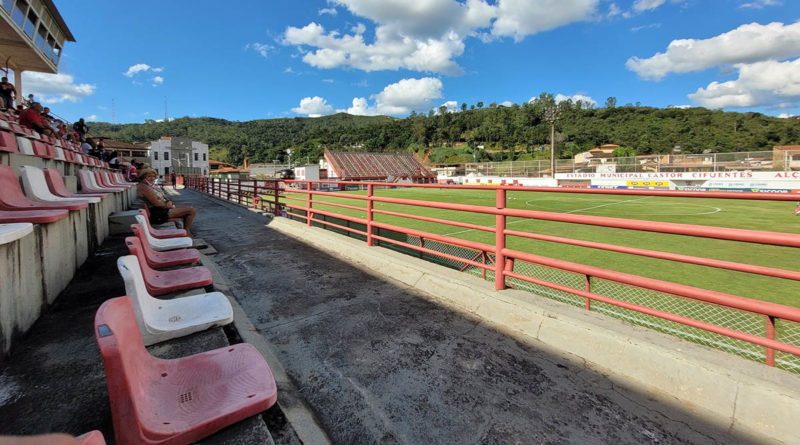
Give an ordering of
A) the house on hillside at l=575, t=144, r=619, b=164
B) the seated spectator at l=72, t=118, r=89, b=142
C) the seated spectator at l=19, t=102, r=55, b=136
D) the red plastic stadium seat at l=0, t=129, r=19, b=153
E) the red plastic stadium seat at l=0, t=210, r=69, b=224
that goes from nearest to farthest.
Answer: the red plastic stadium seat at l=0, t=210, r=69, b=224 → the red plastic stadium seat at l=0, t=129, r=19, b=153 → the seated spectator at l=19, t=102, r=55, b=136 → the seated spectator at l=72, t=118, r=89, b=142 → the house on hillside at l=575, t=144, r=619, b=164

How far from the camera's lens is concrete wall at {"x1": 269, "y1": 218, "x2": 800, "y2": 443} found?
5.78 feet

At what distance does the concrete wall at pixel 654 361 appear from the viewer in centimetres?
176

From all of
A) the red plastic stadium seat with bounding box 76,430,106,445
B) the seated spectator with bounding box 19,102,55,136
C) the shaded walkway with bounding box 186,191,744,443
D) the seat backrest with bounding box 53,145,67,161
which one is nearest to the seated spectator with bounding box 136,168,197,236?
the seat backrest with bounding box 53,145,67,161

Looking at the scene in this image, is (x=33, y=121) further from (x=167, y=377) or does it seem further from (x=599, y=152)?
(x=599, y=152)

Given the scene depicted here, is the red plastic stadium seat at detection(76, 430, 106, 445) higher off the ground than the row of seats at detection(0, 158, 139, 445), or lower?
lower

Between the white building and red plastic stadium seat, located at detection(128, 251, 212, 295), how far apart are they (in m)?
73.0

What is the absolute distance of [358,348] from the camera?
2527 mm

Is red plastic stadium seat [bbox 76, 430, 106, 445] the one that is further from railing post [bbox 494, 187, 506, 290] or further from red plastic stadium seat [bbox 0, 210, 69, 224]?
railing post [bbox 494, 187, 506, 290]

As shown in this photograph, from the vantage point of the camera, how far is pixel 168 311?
8.18 ft

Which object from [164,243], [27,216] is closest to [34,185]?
[164,243]

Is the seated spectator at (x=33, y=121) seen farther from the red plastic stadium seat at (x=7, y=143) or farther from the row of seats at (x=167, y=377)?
the row of seats at (x=167, y=377)

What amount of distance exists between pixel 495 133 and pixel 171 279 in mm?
124154

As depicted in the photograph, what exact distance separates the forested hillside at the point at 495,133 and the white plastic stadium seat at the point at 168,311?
4684 cm

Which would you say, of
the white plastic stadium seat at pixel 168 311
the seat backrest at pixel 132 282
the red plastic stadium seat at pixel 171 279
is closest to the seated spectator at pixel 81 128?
the red plastic stadium seat at pixel 171 279
